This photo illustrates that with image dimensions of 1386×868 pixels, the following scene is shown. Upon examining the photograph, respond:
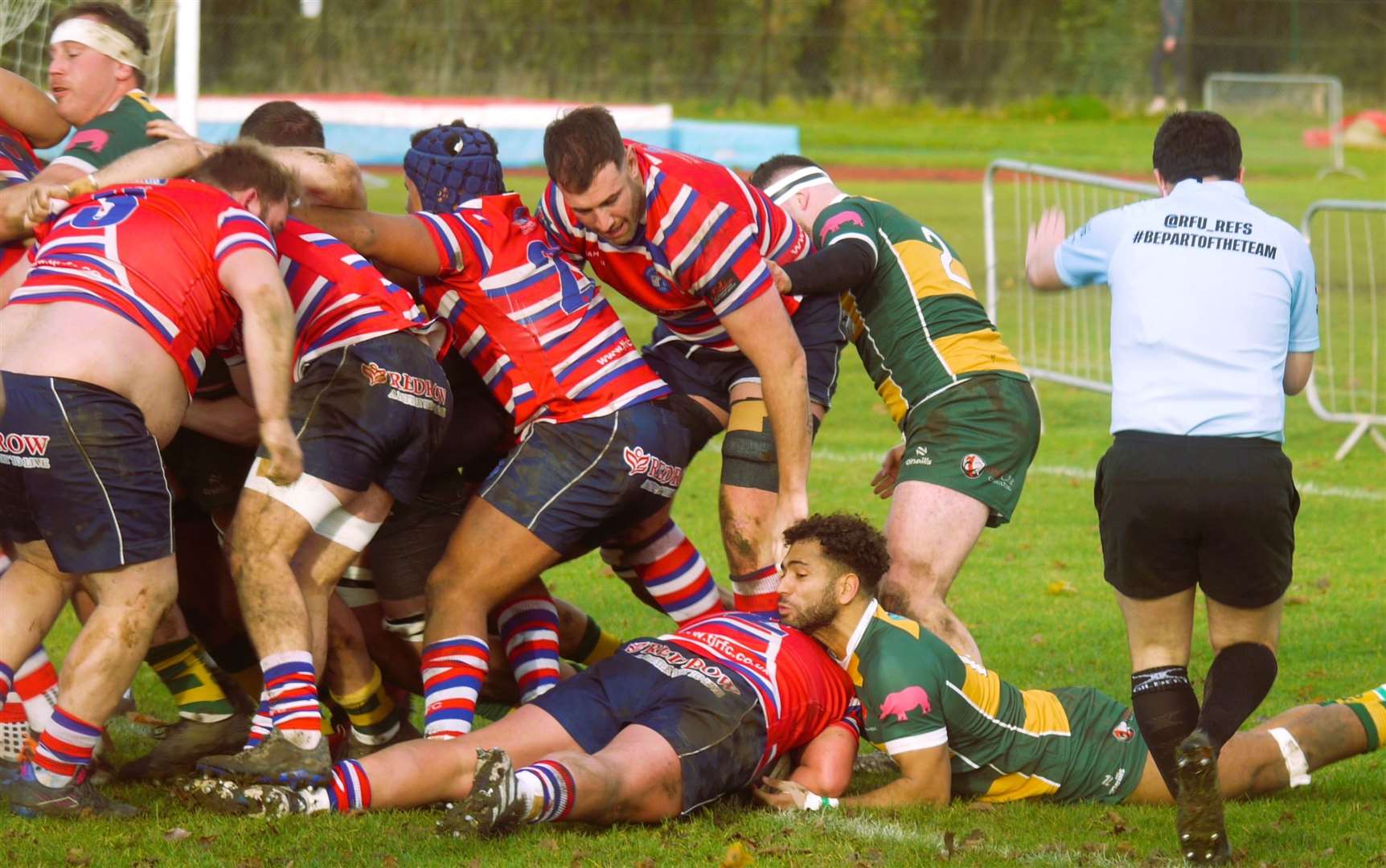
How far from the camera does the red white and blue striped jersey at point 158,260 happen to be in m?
4.94

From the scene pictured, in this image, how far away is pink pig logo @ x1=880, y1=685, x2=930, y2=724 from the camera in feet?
16.8

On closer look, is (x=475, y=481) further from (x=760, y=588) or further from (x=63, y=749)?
(x=63, y=749)

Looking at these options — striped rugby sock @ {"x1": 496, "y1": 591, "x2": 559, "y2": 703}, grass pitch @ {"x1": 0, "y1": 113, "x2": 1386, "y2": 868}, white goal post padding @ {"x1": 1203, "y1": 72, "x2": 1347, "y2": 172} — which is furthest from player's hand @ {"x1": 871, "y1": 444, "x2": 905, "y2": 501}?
white goal post padding @ {"x1": 1203, "y1": 72, "x2": 1347, "y2": 172}

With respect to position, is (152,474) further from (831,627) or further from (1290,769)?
(1290,769)

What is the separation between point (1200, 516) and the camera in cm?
473

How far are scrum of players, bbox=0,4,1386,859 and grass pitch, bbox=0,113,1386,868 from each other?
0.12m

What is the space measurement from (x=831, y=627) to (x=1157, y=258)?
1497 millimetres

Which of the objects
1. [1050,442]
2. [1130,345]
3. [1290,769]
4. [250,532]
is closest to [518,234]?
[250,532]

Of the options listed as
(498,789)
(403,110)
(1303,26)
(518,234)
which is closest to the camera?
(498,789)

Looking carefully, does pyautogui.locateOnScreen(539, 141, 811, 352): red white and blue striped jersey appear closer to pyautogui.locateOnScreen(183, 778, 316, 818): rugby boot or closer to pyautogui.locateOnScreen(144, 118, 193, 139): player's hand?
pyautogui.locateOnScreen(144, 118, 193, 139): player's hand

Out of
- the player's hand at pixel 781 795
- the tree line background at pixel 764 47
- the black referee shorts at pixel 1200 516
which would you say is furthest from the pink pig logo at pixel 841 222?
the tree line background at pixel 764 47

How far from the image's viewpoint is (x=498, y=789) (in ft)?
14.6

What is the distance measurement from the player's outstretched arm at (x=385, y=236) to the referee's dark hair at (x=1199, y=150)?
7.50ft

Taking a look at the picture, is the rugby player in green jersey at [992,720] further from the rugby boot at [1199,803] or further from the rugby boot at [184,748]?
the rugby boot at [184,748]
